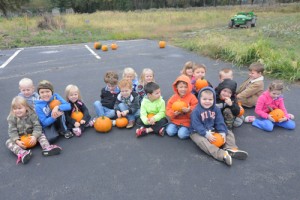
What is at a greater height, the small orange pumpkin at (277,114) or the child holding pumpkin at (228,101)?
the child holding pumpkin at (228,101)

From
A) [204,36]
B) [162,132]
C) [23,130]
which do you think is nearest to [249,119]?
[162,132]

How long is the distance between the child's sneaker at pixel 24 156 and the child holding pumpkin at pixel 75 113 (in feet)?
2.97

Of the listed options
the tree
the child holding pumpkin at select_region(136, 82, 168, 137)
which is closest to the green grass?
the child holding pumpkin at select_region(136, 82, 168, 137)

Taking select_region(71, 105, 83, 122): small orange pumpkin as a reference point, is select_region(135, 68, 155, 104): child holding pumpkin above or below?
above

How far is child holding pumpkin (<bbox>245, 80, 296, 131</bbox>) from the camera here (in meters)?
4.52

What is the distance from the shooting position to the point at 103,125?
4.55 m

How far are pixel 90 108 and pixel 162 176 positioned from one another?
9.85ft

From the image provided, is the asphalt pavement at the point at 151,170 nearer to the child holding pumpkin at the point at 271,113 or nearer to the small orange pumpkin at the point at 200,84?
the child holding pumpkin at the point at 271,113

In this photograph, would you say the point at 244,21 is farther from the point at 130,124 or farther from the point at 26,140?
the point at 26,140

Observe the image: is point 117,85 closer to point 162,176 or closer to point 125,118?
point 125,118

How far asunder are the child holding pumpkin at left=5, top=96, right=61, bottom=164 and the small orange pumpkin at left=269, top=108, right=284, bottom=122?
3826mm

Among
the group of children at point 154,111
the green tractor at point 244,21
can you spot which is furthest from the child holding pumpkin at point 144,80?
the green tractor at point 244,21

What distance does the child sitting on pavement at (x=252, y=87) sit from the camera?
5.07 m

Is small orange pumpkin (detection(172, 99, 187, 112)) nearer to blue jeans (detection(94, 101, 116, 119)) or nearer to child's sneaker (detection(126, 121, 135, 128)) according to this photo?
child's sneaker (detection(126, 121, 135, 128))
